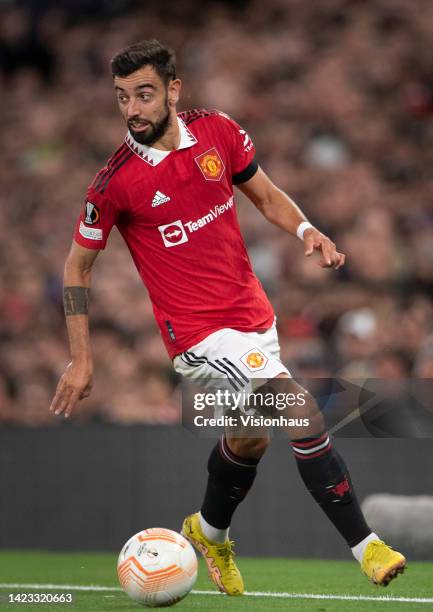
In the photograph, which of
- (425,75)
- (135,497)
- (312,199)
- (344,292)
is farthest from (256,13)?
(135,497)

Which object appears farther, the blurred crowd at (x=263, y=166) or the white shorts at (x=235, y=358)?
the blurred crowd at (x=263, y=166)

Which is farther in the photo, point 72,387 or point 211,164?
point 211,164

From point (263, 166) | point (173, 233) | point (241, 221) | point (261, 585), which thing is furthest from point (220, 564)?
point (263, 166)

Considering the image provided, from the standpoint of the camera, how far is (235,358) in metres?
6.32

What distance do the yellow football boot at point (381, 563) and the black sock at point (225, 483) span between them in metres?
0.93

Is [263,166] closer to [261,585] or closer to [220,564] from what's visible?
[261,585]

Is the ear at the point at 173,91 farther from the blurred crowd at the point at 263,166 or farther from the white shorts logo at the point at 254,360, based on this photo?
the blurred crowd at the point at 263,166

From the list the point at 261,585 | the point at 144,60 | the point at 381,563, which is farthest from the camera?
the point at 261,585

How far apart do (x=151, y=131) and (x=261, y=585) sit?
2.69 m

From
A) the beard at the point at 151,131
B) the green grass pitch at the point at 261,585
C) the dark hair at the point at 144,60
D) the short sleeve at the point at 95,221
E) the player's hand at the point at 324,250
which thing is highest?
the dark hair at the point at 144,60

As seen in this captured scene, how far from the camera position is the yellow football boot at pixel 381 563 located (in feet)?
18.9

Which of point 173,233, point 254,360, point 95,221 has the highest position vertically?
point 95,221

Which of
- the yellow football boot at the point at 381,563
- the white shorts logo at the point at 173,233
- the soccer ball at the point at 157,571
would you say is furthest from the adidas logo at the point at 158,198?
the yellow football boot at the point at 381,563

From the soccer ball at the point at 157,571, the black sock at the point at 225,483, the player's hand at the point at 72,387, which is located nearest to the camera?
the soccer ball at the point at 157,571
